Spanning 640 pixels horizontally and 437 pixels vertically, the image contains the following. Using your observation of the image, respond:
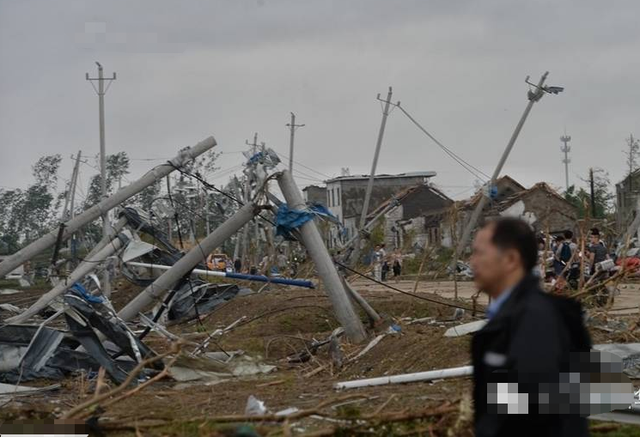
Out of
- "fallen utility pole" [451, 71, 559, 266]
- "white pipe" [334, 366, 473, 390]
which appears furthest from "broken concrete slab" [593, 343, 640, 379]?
"fallen utility pole" [451, 71, 559, 266]

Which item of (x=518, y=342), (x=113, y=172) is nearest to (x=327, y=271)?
(x=518, y=342)

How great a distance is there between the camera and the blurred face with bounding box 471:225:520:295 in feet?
14.4

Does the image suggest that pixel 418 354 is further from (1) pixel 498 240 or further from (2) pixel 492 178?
(2) pixel 492 178

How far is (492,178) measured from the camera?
40.2 metres

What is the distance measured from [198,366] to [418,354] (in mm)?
3103

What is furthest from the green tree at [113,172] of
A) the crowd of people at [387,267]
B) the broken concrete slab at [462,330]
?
the broken concrete slab at [462,330]

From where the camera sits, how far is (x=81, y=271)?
20.4 metres

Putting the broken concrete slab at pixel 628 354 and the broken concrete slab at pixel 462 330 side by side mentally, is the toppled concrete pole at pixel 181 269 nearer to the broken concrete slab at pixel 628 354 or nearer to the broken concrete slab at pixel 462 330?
the broken concrete slab at pixel 462 330

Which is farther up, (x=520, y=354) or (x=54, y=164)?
(x=54, y=164)

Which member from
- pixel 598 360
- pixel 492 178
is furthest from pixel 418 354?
pixel 492 178

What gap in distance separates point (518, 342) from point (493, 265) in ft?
1.39

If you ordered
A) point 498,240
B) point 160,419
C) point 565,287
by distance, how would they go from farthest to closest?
point 565,287
point 160,419
point 498,240

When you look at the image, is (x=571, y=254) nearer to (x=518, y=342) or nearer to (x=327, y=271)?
(x=327, y=271)

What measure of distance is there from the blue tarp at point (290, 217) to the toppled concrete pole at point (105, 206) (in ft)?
20.4
